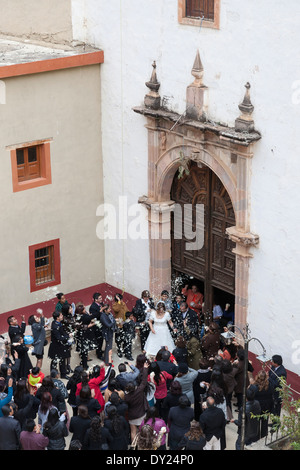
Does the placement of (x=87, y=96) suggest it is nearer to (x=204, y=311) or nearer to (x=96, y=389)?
(x=204, y=311)

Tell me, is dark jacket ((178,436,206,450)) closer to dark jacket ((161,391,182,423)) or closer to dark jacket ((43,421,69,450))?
dark jacket ((161,391,182,423))

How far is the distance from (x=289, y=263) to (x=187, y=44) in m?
4.75

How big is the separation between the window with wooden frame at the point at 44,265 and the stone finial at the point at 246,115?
5723 millimetres

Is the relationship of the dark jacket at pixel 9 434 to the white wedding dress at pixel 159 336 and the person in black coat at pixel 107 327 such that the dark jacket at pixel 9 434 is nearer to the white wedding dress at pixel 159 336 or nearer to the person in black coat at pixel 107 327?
the person in black coat at pixel 107 327

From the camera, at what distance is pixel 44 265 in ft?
71.4

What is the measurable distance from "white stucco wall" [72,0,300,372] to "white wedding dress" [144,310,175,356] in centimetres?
171

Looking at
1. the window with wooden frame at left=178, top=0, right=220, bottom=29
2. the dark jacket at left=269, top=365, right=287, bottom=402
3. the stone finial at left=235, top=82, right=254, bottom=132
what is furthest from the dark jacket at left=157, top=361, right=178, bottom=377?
the window with wooden frame at left=178, top=0, right=220, bottom=29

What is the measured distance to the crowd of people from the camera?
15656 millimetres

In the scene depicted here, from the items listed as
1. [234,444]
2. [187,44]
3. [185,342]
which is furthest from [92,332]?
[187,44]

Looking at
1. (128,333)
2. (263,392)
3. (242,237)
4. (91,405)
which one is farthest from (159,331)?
(91,405)

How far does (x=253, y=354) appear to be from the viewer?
19172 millimetres

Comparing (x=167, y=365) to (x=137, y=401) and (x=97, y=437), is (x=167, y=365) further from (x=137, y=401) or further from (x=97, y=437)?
(x=97, y=437)

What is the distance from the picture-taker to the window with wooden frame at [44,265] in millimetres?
21391

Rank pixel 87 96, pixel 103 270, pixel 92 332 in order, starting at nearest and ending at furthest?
pixel 92 332, pixel 87 96, pixel 103 270
